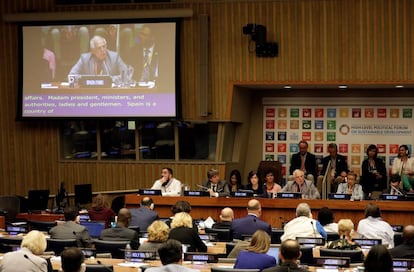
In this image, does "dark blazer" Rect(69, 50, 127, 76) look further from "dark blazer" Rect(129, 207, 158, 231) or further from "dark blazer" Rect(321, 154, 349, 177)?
"dark blazer" Rect(129, 207, 158, 231)

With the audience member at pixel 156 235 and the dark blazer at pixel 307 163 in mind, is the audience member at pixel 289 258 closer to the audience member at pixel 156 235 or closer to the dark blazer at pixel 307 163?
the audience member at pixel 156 235

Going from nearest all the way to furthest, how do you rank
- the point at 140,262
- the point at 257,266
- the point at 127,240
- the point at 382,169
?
the point at 257,266, the point at 140,262, the point at 127,240, the point at 382,169

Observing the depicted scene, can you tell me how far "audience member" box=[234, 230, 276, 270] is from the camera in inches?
295

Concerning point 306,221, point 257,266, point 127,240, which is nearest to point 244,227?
point 306,221

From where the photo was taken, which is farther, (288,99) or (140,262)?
(288,99)

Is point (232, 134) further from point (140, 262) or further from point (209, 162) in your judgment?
point (140, 262)

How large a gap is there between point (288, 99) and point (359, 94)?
1.51 m

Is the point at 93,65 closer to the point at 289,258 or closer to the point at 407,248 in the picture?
the point at 407,248

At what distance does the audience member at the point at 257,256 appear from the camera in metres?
7.48

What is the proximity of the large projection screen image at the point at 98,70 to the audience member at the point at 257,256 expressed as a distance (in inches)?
371

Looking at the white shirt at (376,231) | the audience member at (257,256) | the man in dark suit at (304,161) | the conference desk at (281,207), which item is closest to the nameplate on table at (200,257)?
the audience member at (257,256)

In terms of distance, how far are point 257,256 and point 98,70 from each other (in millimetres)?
10464

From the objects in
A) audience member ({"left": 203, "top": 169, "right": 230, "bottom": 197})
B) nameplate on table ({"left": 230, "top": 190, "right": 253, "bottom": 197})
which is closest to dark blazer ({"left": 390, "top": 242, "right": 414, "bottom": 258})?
nameplate on table ({"left": 230, "top": 190, "right": 253, "bottom": 197})

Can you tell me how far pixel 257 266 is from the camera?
747 cm
